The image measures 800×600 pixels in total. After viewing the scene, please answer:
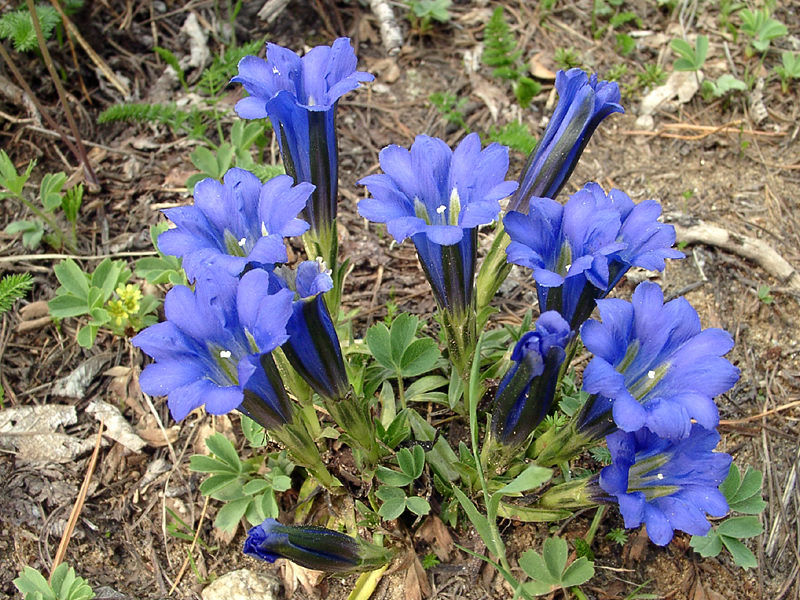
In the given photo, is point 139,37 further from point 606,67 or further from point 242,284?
point 242,284

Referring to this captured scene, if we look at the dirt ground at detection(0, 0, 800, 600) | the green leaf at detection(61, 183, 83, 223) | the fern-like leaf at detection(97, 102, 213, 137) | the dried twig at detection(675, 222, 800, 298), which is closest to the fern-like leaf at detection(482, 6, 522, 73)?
the dirt ground at detection(0, 0, 800, 600)

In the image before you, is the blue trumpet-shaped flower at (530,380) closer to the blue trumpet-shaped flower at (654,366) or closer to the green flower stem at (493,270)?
the blue trumpet-shaped flower at (654,366)

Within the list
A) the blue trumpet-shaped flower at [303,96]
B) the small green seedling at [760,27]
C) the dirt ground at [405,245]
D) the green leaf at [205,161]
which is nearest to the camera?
the blue trumpet-shaped flower at [303,96]

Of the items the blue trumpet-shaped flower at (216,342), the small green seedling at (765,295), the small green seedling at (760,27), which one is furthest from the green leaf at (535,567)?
the small green seedling at (760,27)

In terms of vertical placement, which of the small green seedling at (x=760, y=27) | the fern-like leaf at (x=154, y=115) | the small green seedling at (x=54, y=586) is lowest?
the small green seedling at (x=54, y=586)

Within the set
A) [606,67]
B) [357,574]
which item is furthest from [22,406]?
[606,67]

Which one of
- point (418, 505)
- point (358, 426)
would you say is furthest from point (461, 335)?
point (418, 505)
